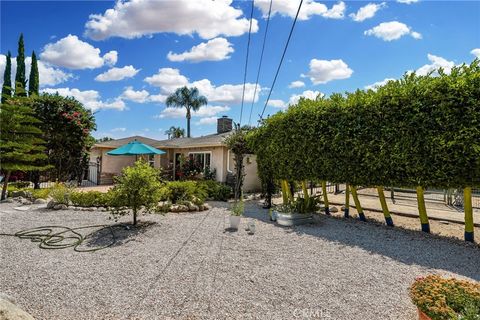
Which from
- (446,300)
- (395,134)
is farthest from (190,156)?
(446,300)

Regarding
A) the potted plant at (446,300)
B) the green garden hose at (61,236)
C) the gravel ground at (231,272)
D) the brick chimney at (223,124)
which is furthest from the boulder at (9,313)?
the brick chimney at (223,124)

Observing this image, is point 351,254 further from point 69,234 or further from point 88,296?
point 69,234

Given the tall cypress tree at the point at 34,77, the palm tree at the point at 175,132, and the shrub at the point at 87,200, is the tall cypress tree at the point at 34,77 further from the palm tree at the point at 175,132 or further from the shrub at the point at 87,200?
the shrub at the point at 87,200

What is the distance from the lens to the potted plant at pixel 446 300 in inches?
102

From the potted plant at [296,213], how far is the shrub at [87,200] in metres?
6.25

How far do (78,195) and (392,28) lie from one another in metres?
10.9

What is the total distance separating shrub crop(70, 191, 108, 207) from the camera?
10.2m

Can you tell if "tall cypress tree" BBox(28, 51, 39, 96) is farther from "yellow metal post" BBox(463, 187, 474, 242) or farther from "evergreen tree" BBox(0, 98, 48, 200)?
"yellow metal post" BBox(463, 187, 474, 242)

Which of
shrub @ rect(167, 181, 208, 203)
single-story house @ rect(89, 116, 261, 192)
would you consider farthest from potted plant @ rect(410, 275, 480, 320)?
single-story house @ rect(89, 116, 261, 192)

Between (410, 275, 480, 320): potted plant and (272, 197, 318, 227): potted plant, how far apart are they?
→ 201 inches

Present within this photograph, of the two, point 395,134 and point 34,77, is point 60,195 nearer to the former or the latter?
point 395,134

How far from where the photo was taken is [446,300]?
2838 mm

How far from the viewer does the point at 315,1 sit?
6172mm

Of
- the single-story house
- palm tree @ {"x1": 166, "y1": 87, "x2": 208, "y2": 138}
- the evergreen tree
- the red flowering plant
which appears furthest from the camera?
palm tree @ {"x1": 166, "y1": 87, "x2": 208, "y2": 138}
